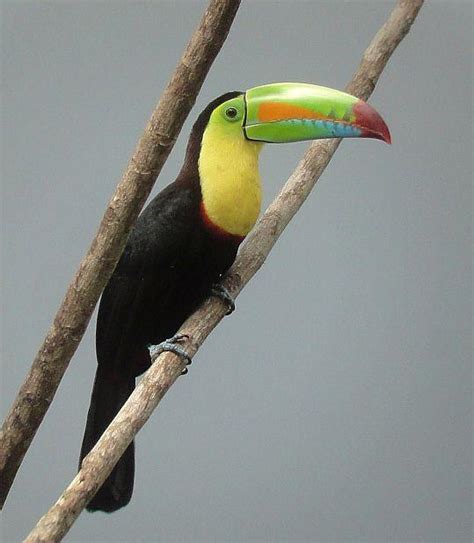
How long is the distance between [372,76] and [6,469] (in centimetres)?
132

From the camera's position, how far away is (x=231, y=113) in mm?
2086

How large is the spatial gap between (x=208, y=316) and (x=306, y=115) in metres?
0.48

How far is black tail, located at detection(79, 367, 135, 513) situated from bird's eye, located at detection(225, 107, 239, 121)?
0.63 metres

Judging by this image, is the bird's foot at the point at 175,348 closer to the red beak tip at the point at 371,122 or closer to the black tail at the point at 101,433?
the black tail at the point at 101,433

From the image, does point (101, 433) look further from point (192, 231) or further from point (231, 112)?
point (231, 112)

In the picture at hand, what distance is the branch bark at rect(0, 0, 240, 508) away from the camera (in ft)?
5.41

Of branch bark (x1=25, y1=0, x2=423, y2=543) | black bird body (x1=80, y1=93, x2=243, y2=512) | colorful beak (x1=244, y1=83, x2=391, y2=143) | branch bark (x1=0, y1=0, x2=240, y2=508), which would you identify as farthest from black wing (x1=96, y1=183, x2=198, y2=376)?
branch bark (x1=0, y1=0, x2=240, y2=508)

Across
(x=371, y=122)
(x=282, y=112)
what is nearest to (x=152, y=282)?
(x=282, y=112)

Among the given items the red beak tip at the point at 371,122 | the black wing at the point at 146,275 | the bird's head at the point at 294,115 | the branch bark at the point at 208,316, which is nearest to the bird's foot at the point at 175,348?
the branch bark at the point at 208,316

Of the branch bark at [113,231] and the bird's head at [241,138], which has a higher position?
the bird's head at [241,138]

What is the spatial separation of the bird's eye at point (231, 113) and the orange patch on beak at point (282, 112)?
0.18 feet

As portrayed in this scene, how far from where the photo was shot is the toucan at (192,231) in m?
2.07

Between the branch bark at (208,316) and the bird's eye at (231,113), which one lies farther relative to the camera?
the bird's eye at (231,113)

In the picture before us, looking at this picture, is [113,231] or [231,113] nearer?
[113,231]
